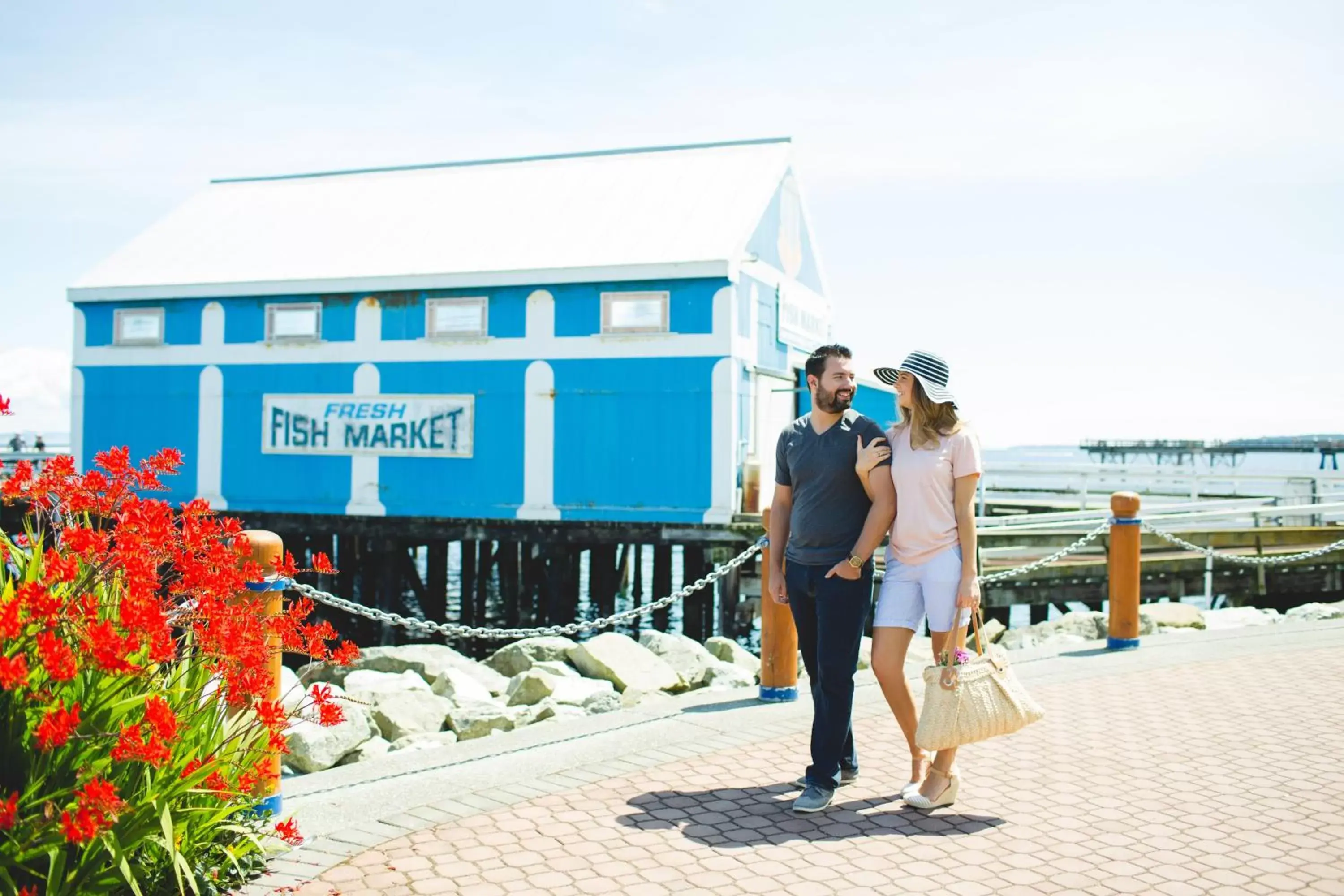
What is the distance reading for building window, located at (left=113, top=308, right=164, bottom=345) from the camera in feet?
62.6

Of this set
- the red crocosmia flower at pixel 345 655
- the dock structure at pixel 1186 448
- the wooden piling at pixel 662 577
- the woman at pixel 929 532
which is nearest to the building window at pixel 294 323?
the wooden piling at pixel 662 577

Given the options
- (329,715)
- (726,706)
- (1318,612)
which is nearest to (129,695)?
(329,715)

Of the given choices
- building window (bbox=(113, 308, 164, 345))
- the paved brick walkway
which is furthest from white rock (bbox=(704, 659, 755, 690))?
building window (bbox=(113, 308, 164, 345))

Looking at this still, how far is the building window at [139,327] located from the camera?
19.1m

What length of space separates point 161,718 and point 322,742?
3473 millimetres

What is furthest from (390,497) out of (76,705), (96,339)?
(76,705)

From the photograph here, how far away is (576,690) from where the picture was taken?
855 centimetres

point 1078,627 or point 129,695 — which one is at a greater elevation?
point 129,695

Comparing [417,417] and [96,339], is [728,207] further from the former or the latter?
[96,339]

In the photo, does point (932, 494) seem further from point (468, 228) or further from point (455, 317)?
point (468, 228)

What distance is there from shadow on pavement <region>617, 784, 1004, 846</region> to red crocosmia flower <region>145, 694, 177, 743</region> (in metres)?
1.98

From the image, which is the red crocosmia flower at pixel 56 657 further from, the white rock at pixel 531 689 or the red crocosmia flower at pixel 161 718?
the white rock at pixel 531 689

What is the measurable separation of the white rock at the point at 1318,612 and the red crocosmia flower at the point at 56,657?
439 inches

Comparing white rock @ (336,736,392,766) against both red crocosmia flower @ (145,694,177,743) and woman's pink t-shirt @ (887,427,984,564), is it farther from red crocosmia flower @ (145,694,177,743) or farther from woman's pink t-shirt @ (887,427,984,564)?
red crocosmia flower @ (145,694,177,743)
